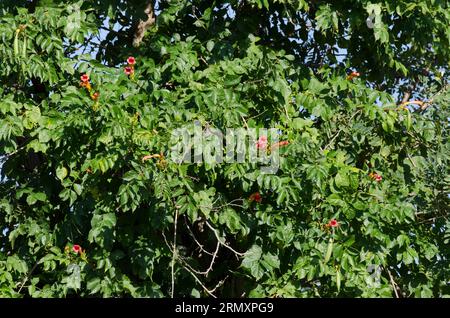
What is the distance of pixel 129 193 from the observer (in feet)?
14.5

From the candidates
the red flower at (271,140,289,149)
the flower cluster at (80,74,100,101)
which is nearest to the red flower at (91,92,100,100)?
the flower cluster at (80,74,100,101)

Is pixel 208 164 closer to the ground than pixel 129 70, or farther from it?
closer to the ground

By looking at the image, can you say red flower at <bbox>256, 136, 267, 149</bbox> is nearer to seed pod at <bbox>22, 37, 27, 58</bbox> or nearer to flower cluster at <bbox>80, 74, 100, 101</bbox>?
flower cluster at <bbox>80, 74, 100, 101</bbox>

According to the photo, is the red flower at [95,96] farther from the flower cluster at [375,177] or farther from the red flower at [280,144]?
the flower cluster at [375,177]

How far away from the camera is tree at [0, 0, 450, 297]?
15.0 ft

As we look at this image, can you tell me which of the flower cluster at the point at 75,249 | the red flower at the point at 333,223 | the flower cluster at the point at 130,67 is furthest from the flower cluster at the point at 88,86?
the red flower at the point at 333,223

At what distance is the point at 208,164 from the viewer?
14.6 feet

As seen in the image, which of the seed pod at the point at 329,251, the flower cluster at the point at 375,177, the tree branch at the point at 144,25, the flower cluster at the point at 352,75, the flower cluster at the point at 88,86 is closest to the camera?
the flower cluster at the point at 88,86

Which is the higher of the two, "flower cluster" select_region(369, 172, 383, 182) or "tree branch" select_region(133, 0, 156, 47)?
"tree branch" select_region(133, 0, 156, 47)

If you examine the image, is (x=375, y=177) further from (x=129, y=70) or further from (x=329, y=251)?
(x=129, y=70)

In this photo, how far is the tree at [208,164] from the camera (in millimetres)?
4566

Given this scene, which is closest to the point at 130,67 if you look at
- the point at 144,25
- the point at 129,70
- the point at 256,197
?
the point at 129,70

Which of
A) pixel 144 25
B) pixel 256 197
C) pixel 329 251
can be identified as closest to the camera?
pixel 329 251
